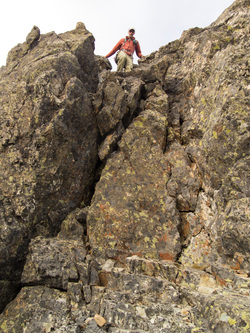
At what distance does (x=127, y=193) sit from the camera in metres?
13.5

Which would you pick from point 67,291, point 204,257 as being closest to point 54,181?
point 67,291

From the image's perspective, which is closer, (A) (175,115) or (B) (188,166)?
(B) (188,166)

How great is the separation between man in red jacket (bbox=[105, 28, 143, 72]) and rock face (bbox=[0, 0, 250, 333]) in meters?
4.63

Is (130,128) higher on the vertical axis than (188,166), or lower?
higher

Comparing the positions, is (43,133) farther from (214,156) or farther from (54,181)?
(214,156)

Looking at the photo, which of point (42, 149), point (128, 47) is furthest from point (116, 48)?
point (42, 149)

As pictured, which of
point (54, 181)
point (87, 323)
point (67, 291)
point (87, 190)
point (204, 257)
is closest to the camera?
point (87, 323)

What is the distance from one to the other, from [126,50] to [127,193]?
52.4 ft

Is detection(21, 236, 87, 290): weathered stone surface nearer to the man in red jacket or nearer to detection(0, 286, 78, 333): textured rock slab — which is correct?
detection(0, 286, 78, 333): textured rock slab

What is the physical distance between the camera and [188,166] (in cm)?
1392

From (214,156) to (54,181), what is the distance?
9.01 metres

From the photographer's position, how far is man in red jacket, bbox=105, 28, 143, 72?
2210 cm

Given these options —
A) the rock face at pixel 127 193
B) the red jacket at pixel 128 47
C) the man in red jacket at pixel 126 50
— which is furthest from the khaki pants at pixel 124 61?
the rock face at pixel 127 193

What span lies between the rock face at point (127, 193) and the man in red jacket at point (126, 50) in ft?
15.2
